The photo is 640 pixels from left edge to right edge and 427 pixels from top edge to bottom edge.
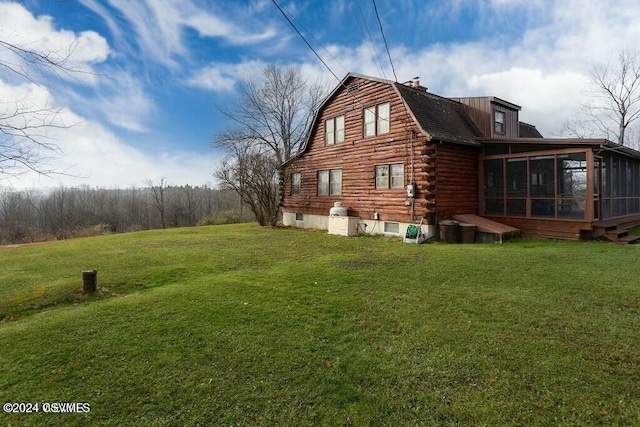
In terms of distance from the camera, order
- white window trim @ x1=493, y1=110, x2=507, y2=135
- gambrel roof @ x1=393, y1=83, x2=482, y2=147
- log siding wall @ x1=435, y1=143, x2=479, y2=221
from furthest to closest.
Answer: white window trim @ x1=493, y1=110, x2=507, y2=135
gambrel roof @ x1=393, y1=83, x2=482, y2=147
log siding wall @ x1=435, y1=143, x2=479, y2=221

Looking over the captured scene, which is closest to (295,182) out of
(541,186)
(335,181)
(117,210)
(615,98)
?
(335,181)

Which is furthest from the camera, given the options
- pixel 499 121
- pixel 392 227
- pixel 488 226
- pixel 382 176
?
pixel 499 121

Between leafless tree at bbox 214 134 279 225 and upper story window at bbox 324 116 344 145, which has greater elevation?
upper story window at bbox 324 116 344 145

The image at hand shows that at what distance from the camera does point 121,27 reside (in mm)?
6273

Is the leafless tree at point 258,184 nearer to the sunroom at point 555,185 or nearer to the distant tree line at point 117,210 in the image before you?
the distant tree line at point 117,210

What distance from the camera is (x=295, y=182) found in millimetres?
18219

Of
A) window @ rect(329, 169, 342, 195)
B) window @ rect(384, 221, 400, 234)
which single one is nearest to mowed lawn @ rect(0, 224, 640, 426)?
window @ rect(384, 221, 400, 234)

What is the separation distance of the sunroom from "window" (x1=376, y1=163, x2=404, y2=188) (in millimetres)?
3203

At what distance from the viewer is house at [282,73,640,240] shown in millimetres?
10867

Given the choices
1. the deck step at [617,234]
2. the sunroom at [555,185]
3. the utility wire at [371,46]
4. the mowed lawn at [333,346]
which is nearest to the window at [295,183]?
the utility wire at [371,46]

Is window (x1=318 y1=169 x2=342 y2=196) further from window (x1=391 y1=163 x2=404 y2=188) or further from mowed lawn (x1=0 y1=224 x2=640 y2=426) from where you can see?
mowed lawn (x1=0 y1=224 x2=640 y2=426)

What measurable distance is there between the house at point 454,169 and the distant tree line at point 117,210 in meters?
15.4

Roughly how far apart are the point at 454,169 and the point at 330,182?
5844mm

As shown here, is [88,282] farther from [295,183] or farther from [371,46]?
[295,183]
